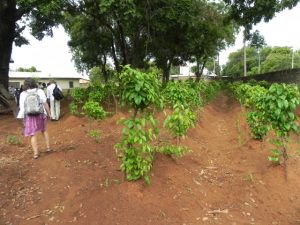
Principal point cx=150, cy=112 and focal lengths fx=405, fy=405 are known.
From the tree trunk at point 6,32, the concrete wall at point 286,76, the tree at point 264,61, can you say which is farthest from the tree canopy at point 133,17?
the tree at point 264,61

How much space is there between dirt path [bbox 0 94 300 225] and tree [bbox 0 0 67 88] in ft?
22.4

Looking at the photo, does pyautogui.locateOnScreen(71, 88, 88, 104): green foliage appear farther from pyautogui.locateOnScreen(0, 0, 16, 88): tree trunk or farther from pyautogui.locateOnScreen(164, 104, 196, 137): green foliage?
pyautogui.locateOnScreen(164, 104, 196, 137): green foliage

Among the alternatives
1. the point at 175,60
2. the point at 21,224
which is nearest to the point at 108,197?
the point at 21,224

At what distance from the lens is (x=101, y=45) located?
100 feet

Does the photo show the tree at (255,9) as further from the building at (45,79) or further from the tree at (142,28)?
the building at (45,79)

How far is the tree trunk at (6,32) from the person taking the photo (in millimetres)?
16969

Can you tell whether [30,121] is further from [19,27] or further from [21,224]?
[19,27]

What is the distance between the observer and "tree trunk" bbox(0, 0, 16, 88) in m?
17.0

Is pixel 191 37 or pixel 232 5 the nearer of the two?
pixel 232 5

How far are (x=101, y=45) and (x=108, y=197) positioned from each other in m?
26.0

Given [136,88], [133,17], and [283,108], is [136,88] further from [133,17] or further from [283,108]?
[133,17]

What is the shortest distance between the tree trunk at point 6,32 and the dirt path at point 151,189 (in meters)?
9.56

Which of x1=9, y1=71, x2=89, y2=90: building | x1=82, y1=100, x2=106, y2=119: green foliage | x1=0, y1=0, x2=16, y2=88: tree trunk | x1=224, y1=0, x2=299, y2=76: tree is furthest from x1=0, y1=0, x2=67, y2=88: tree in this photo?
x1=9, y1=71, x2=89, y2=90: building

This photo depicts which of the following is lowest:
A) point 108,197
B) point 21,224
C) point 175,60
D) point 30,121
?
point 21,224
